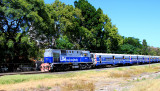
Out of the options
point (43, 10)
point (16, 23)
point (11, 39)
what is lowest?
point (11, 39)

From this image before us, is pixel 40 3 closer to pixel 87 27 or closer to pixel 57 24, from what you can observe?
pixel 57 24

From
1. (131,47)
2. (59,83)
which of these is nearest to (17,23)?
(59,83)

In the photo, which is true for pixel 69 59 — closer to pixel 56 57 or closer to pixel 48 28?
pixel 56 57

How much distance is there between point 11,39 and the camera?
118 ft

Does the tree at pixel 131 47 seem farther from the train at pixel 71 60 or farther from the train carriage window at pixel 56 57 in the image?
the train carriage window at pixel 56 57

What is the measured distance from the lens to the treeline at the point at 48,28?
34969 mm

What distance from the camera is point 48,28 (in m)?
40.6

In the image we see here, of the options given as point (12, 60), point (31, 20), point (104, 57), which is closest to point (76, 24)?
point (104, 57)

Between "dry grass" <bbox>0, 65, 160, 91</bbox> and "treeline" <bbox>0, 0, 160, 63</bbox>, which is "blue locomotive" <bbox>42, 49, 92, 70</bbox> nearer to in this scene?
"treeline" <bbox>0, 0, 160, 63</bbox>

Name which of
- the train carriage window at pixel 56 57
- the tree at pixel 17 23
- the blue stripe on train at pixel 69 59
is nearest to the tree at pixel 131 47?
the blue stripe on train at pixel 69 59

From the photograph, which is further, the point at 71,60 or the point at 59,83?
the point at 71,60

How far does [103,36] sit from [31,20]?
2587 cm

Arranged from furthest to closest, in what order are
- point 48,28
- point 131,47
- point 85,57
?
point 131,47, point 48,28, point 85,57

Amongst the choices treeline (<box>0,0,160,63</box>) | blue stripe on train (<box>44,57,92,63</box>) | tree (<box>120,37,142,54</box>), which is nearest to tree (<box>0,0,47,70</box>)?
treeline (<box>0,0,160,63</box>)
